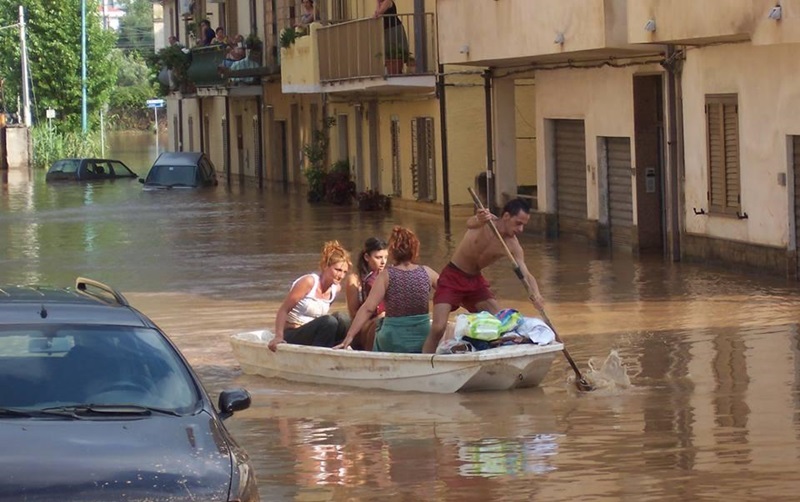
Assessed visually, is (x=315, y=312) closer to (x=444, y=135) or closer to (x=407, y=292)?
(x=407, y=292)

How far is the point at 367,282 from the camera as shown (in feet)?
42.9

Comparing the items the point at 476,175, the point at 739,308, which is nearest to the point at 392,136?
the point at 476,175

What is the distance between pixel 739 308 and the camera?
1673cm

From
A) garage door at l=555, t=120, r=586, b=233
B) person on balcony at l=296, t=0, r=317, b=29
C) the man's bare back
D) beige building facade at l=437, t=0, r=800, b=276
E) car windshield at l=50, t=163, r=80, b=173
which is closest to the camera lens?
the man's bare back

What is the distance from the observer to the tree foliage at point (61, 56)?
77812 millimetres

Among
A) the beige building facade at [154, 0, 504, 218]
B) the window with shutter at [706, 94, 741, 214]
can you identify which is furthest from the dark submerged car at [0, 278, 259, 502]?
the beige building facade at [154, 0, 504, 218]

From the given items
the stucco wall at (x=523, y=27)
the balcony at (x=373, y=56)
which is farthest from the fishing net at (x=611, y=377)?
the balcony at (x=373, y=56)

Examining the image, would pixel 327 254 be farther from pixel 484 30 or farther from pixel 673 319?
pixel 484 30

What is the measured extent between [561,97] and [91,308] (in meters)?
19.3

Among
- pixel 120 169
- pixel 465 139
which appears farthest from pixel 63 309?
pixel 120 169

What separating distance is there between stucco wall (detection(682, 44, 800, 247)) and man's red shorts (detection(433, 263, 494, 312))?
6903 millimetres

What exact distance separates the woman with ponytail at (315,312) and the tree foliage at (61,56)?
66492 millimetres

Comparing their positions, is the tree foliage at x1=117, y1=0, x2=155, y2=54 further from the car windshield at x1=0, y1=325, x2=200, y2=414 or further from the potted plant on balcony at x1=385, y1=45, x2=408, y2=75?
the car windshield at x1=0, y1=325, x2=200, y2=414

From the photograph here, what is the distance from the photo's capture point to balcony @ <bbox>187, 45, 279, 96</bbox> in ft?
158
